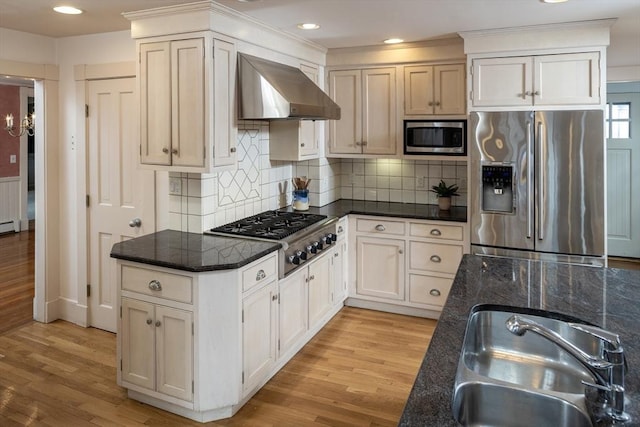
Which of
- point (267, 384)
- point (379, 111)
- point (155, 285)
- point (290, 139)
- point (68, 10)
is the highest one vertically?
point (68, 10)

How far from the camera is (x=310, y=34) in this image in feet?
12.6

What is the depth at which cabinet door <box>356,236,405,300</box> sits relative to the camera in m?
4.28

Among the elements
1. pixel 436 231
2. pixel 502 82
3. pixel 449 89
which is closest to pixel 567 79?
pixel 502 82

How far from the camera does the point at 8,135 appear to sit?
7879 millimetres

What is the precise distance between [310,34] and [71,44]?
6.41 ft

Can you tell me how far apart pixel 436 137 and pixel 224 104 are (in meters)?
1.94

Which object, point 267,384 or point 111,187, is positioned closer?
point 267,384

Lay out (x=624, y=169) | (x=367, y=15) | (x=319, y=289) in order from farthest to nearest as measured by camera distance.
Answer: (x=624, y=169) < (x=319, y=289) < (x=367, y=15)

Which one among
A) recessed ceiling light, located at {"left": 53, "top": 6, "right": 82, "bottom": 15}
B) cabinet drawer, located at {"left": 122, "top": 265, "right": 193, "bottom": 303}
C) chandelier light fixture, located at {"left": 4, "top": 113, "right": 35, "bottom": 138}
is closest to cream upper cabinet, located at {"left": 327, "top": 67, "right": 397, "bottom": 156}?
recessed ceiling light, located at {"left": 53, "top": 6, "right": 82, "bottom": 15}

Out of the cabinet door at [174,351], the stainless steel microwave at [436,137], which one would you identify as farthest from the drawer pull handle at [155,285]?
the stainless steel microwave at [436,137]

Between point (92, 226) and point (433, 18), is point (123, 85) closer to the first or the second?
point (92, 226)

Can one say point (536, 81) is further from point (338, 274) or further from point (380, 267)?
point (338, 274)

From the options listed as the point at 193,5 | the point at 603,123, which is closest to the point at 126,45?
the point at 193,5

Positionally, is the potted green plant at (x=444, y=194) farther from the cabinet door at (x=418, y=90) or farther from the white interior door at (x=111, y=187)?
the white interior door at (x=111, y=187)
